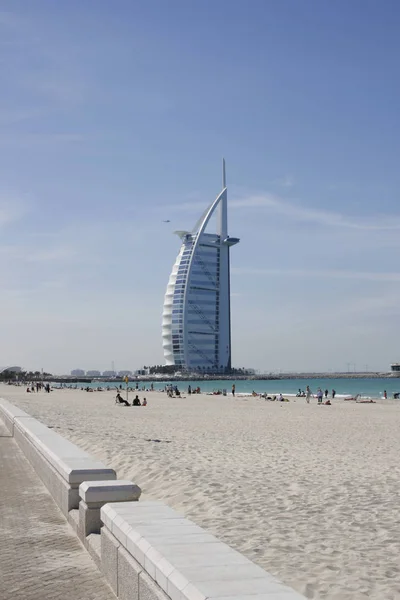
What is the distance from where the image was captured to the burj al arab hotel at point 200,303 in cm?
17350

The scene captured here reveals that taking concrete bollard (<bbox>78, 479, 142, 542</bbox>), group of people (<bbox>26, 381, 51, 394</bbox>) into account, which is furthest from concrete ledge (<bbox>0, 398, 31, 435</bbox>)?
group of people (<bbox>26, 381, 51, 394</bbox>)

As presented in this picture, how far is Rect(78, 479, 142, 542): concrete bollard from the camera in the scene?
6320mm

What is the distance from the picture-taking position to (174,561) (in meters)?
3.94

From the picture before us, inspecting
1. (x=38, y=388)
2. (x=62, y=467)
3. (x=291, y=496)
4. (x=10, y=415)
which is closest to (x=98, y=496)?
(x=62, y=467)

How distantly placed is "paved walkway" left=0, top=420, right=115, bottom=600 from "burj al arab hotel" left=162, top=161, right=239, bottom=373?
534 feet

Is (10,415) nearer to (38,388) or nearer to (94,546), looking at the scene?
(94,546)

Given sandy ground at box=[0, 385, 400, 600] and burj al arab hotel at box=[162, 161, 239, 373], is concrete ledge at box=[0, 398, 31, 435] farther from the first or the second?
burj al arab hotel at box=[162, 161, 239, 373]

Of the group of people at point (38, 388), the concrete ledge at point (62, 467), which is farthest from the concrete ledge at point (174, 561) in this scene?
the group of people at point (38, 388)

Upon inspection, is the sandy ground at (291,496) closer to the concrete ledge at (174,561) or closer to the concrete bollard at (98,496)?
the concrete bollard at (98,496)

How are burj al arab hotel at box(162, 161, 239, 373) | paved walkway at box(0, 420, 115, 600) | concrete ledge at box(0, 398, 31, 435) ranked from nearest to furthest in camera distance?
paved walkway at box(0, 420, 115, 600) < concrete ledge at box(0, 398, 31, 435) < burj al arab hotel at box(162, 161, 239, 373)

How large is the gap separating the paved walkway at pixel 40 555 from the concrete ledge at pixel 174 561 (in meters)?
0.31

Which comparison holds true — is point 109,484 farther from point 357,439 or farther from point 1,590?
point 357,439

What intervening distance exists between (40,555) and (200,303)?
16917 centimetres

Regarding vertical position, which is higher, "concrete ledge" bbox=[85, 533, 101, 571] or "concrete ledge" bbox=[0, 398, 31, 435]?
"concrete ledge" bbox=[0, 398, 31, 435]
